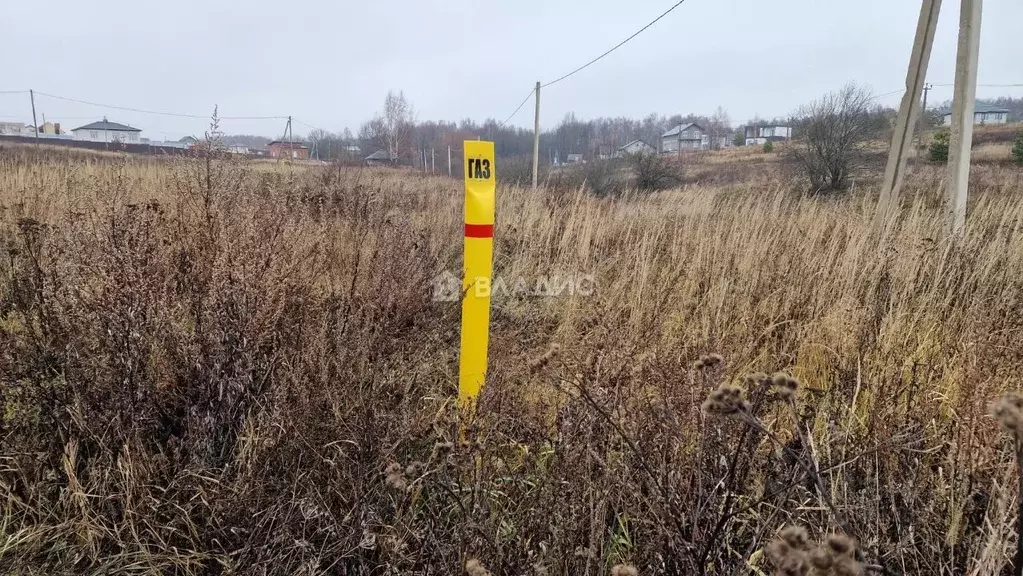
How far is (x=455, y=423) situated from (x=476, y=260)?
2.63 ft

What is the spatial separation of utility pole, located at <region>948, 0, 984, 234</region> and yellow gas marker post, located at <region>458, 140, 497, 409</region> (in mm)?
4037

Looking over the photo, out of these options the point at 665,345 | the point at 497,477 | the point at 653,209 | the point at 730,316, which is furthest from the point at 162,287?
the point at 653,209

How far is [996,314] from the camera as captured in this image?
270 centimetres

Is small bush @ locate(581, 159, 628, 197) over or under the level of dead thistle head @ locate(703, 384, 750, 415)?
over

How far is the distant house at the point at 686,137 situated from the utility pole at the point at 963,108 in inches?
2693

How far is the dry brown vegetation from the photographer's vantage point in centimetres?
154

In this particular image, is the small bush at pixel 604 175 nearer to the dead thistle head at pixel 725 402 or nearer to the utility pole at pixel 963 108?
the utility pole at pixel 963 108

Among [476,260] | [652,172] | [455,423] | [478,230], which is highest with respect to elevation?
[652,172]

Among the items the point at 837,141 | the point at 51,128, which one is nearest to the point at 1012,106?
the point at 837,141

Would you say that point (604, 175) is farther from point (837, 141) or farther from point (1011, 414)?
point (1011, 414)

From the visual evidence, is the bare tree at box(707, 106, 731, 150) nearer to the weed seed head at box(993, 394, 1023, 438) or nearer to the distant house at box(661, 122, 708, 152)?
the distant house at box(661, 122, 708, 152)

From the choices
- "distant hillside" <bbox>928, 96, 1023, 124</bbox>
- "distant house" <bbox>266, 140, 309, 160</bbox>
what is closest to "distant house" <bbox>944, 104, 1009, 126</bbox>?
"distant hillside" <bbox>928, 96, 1023, 124</bbox>

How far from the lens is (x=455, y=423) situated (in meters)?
1.78

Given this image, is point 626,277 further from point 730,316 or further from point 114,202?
point 114,202
